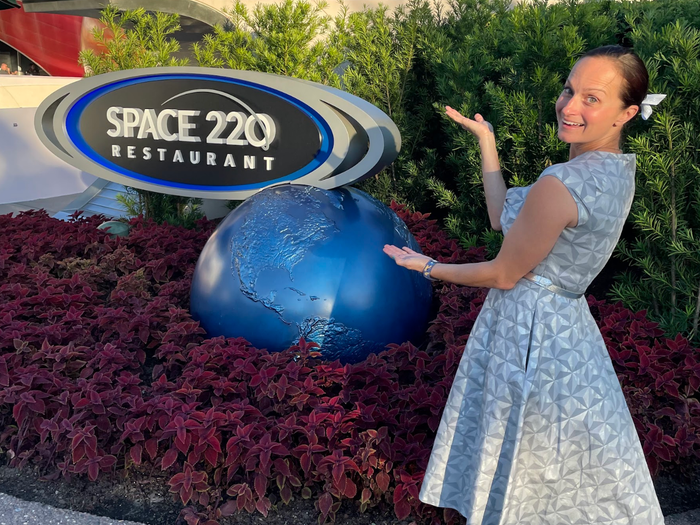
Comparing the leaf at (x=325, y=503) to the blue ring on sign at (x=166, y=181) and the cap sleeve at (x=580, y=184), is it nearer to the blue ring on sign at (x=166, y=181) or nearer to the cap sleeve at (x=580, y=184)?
the cap sleeve at (x=580, y=184)

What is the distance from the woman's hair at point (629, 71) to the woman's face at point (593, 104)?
0.04 feet

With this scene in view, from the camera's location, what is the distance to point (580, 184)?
181 centimetres

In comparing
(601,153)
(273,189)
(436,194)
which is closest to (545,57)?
(436,194)

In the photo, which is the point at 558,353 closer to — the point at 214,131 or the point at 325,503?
the point at 325,503

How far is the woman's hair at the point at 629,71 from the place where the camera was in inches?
71.7

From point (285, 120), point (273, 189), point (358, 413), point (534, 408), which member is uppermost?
point (285, 120)

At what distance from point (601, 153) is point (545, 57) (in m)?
2.81

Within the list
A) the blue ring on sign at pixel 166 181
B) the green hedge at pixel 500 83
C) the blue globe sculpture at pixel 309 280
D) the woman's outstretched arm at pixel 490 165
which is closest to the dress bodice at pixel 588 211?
the woman's outstretched arm at pixel 490 165

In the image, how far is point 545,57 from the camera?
4426mm

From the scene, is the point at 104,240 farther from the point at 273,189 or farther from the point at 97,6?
the point at 97,6

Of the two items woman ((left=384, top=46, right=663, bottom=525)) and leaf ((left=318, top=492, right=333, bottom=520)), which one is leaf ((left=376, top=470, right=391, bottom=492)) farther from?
woman ((left=384, top=46, right=663, bottom=525))

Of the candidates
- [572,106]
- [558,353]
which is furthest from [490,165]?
[558,353]

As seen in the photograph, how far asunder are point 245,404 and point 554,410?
1.56m

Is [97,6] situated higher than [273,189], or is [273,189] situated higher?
[97,6]
